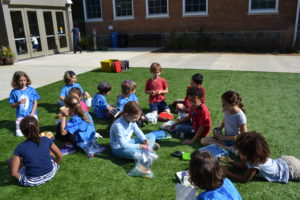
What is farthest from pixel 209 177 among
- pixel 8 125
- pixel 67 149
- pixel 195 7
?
pixel 195 7

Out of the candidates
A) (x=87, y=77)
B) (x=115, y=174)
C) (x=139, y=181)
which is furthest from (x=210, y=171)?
(x=87, y=77)

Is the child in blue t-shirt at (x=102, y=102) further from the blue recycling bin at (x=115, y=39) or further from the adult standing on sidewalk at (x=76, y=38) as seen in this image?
the blue recycling bin at (x=115, y=39)

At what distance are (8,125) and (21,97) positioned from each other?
866 mm

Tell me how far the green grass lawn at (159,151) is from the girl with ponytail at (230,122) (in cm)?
41

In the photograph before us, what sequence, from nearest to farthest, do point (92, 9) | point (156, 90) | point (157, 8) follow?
point (156, 90)
point (157, 8)
point (92, 9)

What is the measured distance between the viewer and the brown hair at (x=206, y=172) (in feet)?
6.91

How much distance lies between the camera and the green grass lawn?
321cm

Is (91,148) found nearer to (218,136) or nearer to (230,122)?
(218,136)

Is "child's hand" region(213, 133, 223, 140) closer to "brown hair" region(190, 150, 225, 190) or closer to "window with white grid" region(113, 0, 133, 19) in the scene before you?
"brown hair" region(190, 150, 225, 190)

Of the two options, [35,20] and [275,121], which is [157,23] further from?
[275,121]

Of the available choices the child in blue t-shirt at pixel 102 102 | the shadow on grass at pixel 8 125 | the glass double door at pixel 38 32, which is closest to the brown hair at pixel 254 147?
the child in blue t-shirt at pixel 102 102

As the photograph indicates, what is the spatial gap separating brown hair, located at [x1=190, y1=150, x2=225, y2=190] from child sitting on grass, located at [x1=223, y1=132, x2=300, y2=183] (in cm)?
97

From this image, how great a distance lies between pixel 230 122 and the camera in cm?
407

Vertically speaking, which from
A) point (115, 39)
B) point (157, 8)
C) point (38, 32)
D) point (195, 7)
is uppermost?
point (157, 8)
